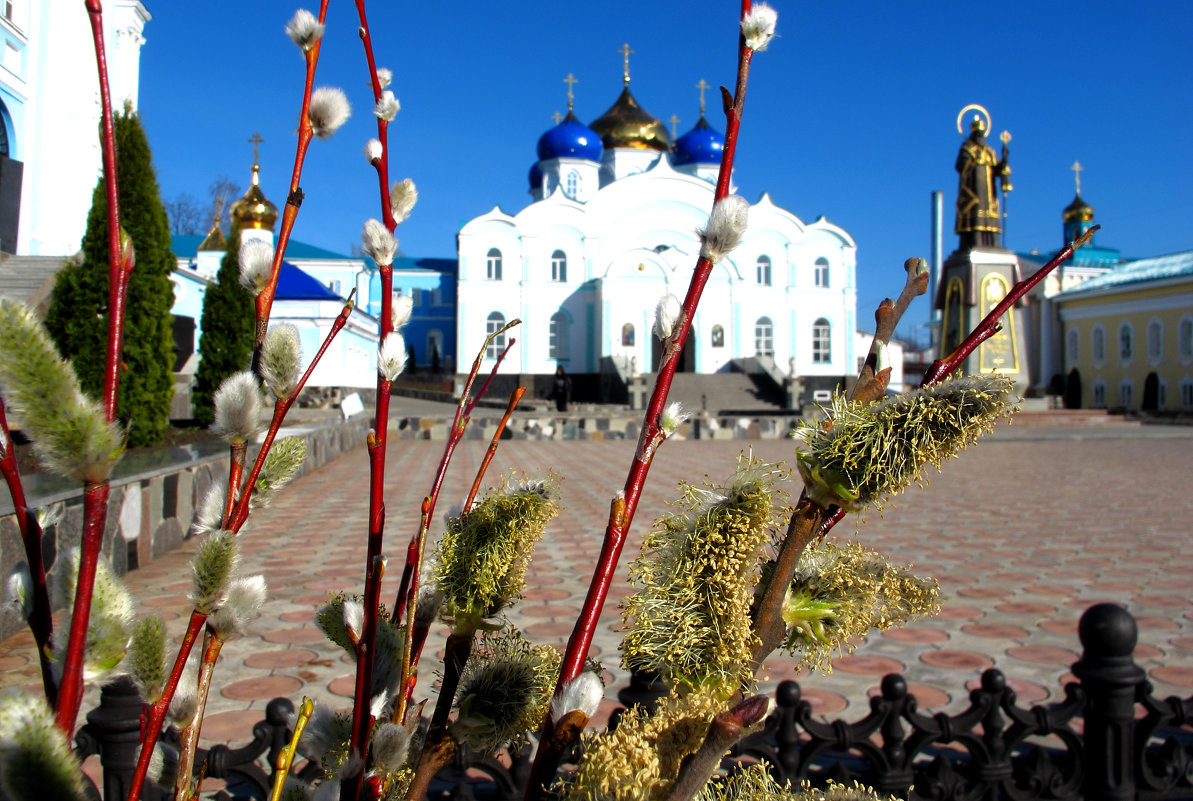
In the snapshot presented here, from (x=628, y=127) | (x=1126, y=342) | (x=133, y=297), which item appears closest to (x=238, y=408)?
(x=133, y=297)

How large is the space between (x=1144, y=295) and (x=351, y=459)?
30.4 m

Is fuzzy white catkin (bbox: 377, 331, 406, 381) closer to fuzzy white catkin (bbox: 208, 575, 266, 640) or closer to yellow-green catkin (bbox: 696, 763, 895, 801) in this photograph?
fuzzy white catkin (bbox: 208, 575, 266, 640)

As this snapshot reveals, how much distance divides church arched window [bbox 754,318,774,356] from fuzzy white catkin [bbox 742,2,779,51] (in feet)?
117

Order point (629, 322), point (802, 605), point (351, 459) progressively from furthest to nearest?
1. point (629, 322)
2. point (351, 459)
3. point (802, 605)

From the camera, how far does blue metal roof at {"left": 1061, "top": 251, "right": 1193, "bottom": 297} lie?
31016 millimetres

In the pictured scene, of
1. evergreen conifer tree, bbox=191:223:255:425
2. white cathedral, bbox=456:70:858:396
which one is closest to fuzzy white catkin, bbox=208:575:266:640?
evergreen conifer tree, bbox=191:223:255:425

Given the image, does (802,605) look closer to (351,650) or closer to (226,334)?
(351,650)

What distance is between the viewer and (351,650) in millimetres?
732

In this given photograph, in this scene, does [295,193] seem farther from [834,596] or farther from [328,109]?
[834,596]

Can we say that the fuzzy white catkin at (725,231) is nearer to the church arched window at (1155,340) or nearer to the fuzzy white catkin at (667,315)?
the fuzzy white catkin at (667,315)

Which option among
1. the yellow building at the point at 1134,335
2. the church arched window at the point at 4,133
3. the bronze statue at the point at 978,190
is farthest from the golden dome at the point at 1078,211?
the church arched window at the point at 4,133

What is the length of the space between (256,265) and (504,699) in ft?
1.26

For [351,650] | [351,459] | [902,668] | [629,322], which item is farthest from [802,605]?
[629,322]

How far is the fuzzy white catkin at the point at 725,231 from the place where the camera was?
0.56 metres
